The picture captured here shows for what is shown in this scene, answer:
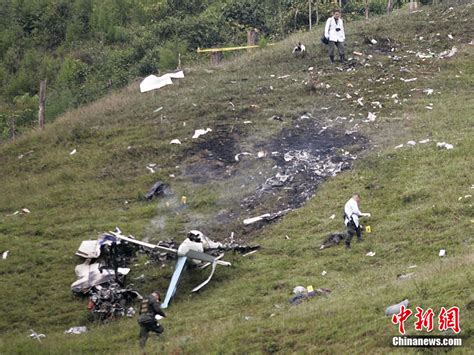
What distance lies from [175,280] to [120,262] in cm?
197

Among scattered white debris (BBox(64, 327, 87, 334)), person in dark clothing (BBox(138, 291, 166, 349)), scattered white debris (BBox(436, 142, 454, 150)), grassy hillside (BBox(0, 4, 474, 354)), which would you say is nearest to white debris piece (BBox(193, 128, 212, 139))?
grassy hillside (BBox(0, 4, 474, 354))

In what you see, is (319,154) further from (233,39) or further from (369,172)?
(233,39)

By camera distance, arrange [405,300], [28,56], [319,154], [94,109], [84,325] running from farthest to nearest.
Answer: [28,56] < [94,109] < [319,154] < [84,325] < [405,300]

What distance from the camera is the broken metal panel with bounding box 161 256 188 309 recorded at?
1767 cm

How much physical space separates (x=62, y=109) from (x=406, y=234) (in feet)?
74.5

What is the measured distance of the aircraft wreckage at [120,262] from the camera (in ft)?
58.4

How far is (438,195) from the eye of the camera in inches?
787

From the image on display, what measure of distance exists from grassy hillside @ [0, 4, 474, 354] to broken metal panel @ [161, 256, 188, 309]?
0.76ft

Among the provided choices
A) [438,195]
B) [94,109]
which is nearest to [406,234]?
[438,195]

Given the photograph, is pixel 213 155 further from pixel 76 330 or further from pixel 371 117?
pixel 76 330

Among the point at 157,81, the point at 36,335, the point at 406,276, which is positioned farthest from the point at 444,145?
the point at 157,81

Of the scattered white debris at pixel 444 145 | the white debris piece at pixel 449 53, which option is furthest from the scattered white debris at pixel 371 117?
the white debris piece at pixel 449 53

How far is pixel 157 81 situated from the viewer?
106ft

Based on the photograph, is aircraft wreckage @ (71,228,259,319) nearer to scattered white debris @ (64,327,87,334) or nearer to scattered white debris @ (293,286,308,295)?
scattered white debris @ (64,327,87,334)
